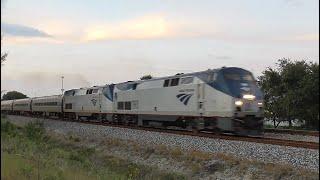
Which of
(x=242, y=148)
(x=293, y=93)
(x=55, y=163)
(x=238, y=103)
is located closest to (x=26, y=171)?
(x=55, y=163)

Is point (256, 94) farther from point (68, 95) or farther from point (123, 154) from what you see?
point (68, 95)

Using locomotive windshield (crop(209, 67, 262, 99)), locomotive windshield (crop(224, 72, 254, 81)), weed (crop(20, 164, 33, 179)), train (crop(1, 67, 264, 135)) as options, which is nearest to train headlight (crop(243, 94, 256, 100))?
train (crop(1, 67, 264, 135))

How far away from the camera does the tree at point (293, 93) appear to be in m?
28.4

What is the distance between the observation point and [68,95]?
50.0 metres

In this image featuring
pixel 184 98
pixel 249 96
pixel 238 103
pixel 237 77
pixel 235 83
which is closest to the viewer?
pixel 238 103

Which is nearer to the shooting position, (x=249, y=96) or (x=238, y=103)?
(x=238, y=103)

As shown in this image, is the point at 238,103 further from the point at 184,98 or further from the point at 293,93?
the point at 293,93

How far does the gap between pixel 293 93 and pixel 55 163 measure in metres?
18.7

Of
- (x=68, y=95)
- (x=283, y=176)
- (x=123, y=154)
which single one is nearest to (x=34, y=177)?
(x=283, y=176)

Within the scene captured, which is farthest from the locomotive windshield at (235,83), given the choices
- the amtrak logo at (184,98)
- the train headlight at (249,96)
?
the amtrak logo at (184,98)

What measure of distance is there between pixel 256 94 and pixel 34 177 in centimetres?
1468

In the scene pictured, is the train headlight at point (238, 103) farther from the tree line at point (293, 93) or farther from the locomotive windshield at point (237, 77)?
the tree line at point (293, 93)

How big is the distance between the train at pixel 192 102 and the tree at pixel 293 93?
6.62 metres

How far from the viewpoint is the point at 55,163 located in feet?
46.6
